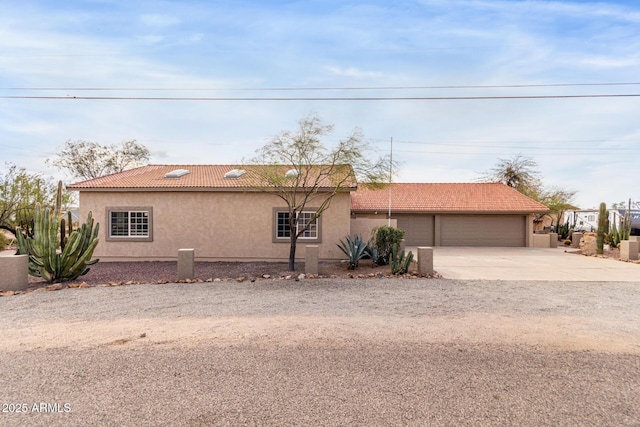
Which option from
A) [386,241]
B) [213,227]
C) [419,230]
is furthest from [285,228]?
[419,230]

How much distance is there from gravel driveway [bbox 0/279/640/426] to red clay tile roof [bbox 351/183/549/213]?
53.4 feet

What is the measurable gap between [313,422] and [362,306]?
4.72 m

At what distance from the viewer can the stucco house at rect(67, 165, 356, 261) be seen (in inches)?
632

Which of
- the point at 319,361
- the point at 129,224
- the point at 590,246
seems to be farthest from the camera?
the point at 590,246

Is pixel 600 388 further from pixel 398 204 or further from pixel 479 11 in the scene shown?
pixel 398 204


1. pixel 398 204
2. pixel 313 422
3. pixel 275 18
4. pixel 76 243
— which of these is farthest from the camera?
pixel 398 204

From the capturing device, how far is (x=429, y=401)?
3920mm

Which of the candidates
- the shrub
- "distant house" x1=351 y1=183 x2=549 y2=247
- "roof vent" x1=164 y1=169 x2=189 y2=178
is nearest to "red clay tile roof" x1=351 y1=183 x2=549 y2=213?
"distant house" x1=351 y1=183 x2=549 y2=247

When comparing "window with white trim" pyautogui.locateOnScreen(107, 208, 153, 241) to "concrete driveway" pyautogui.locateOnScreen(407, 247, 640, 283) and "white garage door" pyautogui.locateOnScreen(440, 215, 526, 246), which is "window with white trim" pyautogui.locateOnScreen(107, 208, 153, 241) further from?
"white garage door" pyautogui.locateOnScreen(440, 215, 526, 246)

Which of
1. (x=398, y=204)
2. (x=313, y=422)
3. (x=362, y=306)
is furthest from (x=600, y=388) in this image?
(x=398, y=204)

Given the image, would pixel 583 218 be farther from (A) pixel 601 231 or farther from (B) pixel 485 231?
(A) pixel 601 231

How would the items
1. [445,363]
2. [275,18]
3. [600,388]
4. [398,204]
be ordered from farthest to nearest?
[398,204] < [275,18] < [445,363] < [600,388]

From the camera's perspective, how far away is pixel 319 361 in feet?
16.2

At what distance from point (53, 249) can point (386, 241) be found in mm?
10227
